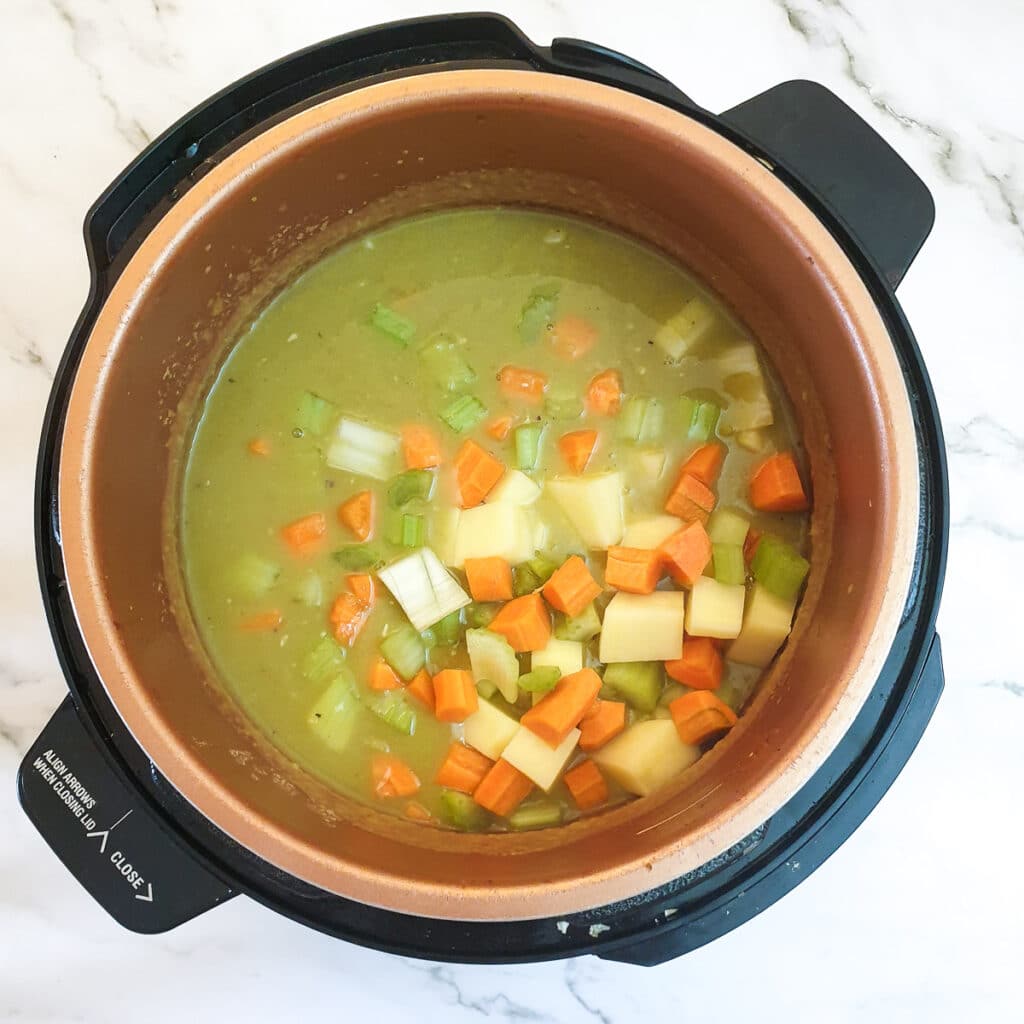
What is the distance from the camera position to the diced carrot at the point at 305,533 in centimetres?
149

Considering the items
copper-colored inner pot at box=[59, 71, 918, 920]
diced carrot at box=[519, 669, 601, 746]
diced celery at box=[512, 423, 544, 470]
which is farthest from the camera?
diced celery at box=[512, 423, 544, 470]

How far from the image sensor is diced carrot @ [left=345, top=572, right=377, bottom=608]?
1.48 meters

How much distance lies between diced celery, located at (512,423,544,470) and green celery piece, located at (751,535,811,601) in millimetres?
377

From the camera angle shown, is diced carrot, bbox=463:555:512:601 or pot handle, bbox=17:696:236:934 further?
diced carrot, bbox=463:555:512:601

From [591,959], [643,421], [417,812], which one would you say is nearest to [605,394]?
[643,421]

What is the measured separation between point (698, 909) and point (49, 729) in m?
0.92

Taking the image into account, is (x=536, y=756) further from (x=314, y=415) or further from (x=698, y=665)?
(x=314, y=415)

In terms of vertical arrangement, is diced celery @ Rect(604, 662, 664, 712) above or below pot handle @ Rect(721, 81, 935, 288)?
below

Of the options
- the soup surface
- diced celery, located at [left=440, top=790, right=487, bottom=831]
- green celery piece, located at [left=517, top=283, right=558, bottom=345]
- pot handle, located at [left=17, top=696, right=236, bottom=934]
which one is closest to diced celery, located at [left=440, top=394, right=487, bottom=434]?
the soup surface

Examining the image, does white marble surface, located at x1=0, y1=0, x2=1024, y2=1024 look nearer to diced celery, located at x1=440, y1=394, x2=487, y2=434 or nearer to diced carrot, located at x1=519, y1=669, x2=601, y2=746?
diced carrot, located at x1=519, y1=669, x2=601, y2=746

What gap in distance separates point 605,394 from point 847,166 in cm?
47

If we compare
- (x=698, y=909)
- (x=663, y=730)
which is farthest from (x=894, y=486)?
(x=698, y=909)

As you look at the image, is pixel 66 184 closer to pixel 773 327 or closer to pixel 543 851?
pixel 773 327

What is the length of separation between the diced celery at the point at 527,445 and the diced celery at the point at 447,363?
12 cm
